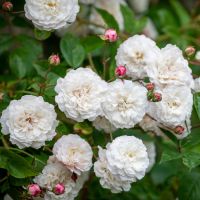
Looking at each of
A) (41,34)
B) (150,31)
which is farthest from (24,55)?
(150,31)

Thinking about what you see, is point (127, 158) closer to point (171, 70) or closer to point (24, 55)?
point (171, 70)

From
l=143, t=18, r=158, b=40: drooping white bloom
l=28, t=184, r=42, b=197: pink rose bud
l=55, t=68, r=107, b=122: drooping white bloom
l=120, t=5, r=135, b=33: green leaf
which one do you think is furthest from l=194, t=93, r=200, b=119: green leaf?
l=143, t=18, r=158, b=40: drooping white bloom

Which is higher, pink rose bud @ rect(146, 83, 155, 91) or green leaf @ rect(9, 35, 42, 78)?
pink rose bud @ rect(146, 83, 155, 91)

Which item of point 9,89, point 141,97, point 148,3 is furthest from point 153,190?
point 148,3

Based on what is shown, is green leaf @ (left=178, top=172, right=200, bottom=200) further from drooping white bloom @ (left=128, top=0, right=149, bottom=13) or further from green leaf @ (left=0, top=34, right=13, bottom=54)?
drooping white bloom @ (left=128, top=0, right=149, bottom=13)

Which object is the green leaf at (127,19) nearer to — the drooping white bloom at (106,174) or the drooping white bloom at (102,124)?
the drooping white bloom at (102,124)

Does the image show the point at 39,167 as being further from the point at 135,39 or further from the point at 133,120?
the point at 135,39

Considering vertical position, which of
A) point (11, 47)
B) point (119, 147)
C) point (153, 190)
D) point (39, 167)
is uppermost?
point (119, 147)
